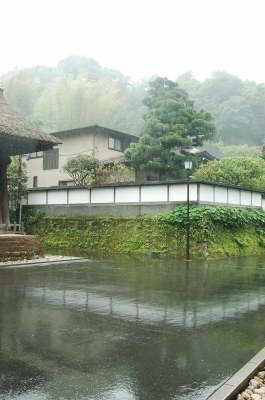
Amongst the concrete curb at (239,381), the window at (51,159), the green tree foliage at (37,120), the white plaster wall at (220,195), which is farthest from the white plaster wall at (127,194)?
the green tree foliage at (37,120)

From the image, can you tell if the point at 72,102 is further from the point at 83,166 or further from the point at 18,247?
the point at 18,247

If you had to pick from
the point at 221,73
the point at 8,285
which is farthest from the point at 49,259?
the point at 221,73

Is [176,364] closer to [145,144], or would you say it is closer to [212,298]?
[212,298]

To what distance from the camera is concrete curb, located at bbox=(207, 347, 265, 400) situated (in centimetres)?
330

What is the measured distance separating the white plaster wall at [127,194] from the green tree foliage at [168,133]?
5871mm

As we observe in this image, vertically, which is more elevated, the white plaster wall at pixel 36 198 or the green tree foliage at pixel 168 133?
the green tree foliage at pixel 168 133

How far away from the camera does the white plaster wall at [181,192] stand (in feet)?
53.6

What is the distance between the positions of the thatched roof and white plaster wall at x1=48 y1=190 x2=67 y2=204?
15.8ft

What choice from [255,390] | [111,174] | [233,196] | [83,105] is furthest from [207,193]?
[83,105]

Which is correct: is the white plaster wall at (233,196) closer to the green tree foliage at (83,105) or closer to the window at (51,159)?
the window at (51,159)

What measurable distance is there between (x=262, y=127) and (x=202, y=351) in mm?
62110

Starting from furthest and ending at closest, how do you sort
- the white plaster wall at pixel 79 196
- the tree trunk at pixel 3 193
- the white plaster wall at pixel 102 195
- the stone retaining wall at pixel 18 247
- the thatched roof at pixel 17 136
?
the white plaster wall at pixel 79 196 → the white plaster wall at pixel 102 195 → the tree trunk at pixel 3 193 → the thatched roof at pixel 17 136 → the stone retaining wall at pixel 18 247

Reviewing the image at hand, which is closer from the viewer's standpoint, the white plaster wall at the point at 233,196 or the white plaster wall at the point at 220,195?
the white plaster wall at the point at 220,195

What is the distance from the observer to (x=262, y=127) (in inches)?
2443
